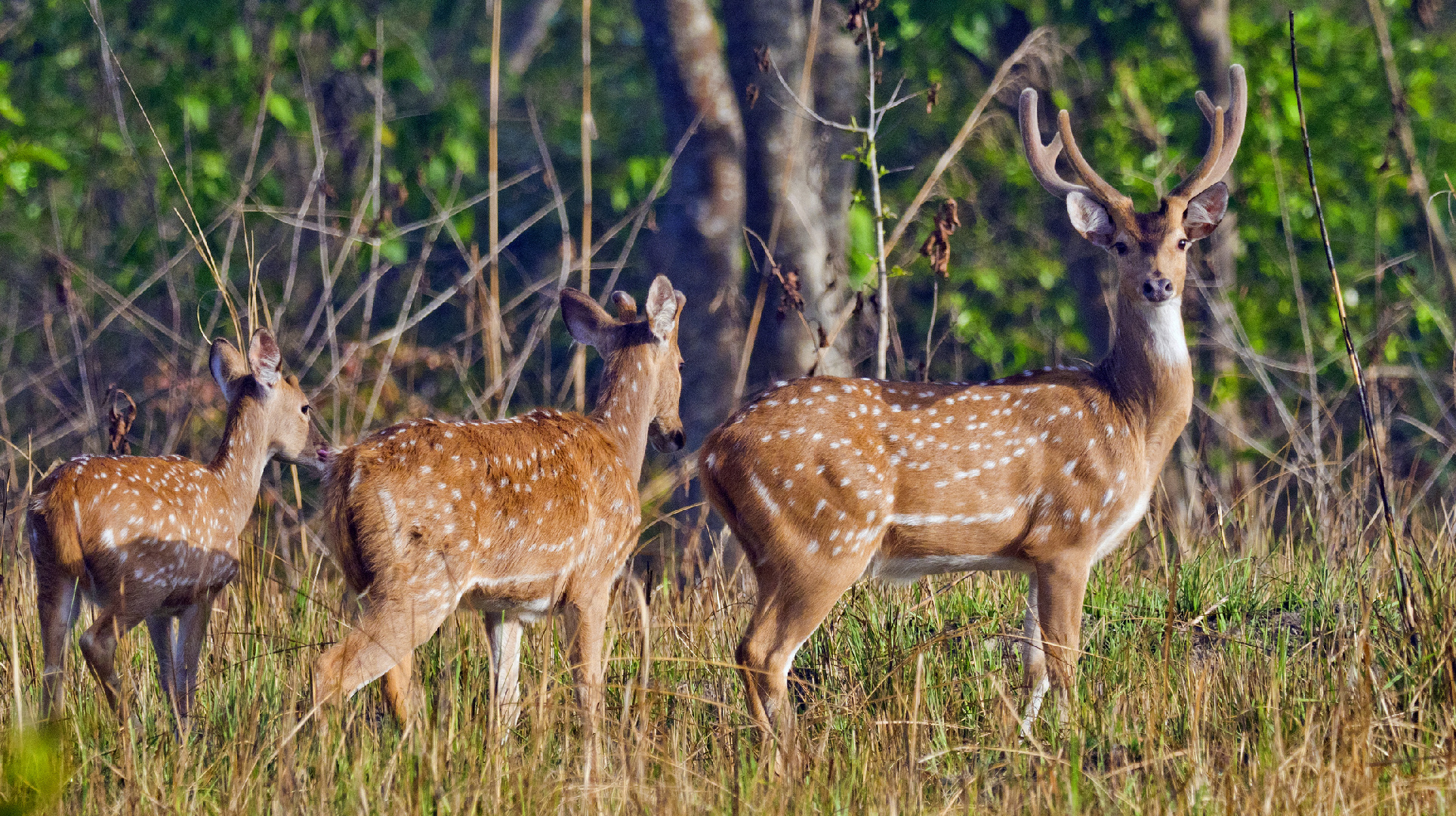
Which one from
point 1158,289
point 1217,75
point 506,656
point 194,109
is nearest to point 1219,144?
point 1158,289

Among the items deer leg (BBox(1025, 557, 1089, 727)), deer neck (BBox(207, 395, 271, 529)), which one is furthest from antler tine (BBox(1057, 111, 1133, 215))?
deer neck (BBox(207, 395, 271, 529))

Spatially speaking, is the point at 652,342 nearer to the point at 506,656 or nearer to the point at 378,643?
the point at 506,656

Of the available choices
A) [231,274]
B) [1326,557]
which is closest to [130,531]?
[1326,557]

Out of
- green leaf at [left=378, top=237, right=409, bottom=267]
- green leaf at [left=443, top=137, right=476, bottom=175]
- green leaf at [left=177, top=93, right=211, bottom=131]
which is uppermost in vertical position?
green leaf at [left=177, top=93, right=211, bottom=131]

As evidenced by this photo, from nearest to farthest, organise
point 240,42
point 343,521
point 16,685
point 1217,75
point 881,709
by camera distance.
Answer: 1. point 16,685
2. point 343,521
3. point 881,709
4. point 240,42
5. point 1217,75

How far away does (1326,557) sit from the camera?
556 cm

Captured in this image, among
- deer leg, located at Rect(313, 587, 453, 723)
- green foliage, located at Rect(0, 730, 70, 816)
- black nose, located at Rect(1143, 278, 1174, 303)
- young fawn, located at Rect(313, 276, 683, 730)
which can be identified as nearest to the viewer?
green foliage, located at Rect(0, 730, 70, 816)

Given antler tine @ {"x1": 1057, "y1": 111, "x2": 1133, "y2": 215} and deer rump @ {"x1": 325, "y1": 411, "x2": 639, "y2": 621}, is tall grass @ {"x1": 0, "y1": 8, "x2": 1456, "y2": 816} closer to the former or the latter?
deer rump @ {"x1": 325, "y1": 411, "x2": 639, "y2": 621}

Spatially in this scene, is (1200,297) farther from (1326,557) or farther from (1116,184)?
(1326,557)

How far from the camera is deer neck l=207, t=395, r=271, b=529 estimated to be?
5551 mm

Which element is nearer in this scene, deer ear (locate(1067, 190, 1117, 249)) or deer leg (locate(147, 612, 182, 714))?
deer leg (locate(147, 612, 182, 714))

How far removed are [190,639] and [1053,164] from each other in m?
3.36

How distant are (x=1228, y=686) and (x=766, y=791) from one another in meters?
1.48

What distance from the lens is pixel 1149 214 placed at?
17.5ft
